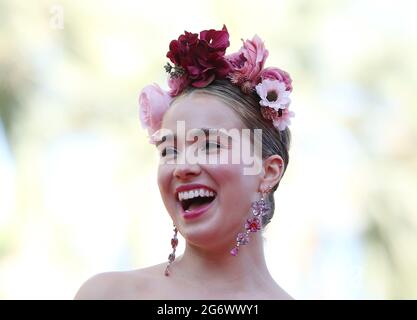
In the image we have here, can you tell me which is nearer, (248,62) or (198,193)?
(198,193)

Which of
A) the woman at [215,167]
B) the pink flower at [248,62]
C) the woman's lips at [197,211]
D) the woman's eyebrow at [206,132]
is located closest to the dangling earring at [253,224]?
the woman at [215,167]

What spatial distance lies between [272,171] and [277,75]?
0.34 m

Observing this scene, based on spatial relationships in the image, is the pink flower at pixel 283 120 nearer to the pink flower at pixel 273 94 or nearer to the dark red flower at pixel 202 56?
the pink flower at pixel 273 94

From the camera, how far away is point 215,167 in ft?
8.05

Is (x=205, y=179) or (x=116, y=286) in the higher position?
(x=205, y=179)

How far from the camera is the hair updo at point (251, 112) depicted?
8.53ft

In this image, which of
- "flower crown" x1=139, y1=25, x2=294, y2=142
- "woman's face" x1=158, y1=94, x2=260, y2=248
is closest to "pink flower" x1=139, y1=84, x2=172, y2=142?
"flower crown" x1=139, y1=25, x2=294, y2=142

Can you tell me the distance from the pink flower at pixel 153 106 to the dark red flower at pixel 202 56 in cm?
9

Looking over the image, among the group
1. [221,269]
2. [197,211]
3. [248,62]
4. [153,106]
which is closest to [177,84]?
[153,106]

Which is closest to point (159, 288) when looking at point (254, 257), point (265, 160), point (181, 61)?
point (254, 257)

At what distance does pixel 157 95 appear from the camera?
8.91ft

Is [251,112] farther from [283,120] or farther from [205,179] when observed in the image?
[205,179]
